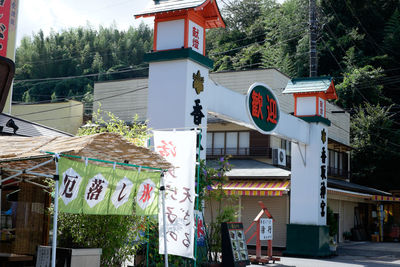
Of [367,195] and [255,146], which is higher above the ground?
[255,146]

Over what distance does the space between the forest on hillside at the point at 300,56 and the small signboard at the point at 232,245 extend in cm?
1648

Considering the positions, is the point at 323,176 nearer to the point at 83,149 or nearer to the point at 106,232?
the point at 106,232

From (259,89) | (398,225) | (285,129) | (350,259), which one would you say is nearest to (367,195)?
(398,225)

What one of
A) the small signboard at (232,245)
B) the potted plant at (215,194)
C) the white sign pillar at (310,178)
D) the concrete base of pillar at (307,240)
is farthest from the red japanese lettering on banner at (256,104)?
the concrete base of pillar at (307,240)

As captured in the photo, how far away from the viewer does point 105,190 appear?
23.9ft

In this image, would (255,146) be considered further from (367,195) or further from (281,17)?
(281,17)

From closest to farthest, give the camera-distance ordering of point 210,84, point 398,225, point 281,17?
point 210,84 < point 398,225 < point 281,17

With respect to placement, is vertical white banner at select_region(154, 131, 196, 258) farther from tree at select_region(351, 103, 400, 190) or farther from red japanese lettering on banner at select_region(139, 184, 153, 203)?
tree at select_region(351, 103, 400, 190)

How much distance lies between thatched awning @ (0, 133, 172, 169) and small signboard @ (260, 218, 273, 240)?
7741mm

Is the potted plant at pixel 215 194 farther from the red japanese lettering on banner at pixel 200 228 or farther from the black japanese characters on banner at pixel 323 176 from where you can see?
the black japanese characters on banner at pixel 323 176

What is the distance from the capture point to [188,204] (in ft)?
28.4

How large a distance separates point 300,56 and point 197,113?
35.2m

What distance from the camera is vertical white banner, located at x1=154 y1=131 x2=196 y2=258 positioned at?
8633 mm

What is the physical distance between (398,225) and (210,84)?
25.5m
